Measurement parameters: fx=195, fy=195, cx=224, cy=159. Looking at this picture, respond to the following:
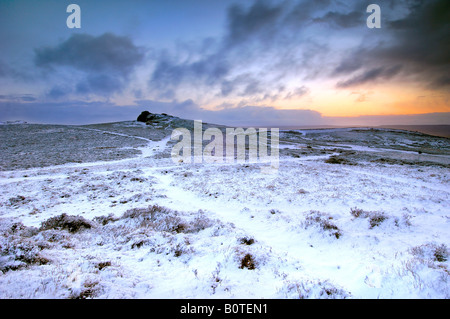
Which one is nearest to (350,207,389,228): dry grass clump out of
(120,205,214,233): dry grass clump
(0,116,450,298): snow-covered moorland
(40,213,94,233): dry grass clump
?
(0,116,450,298): snow-covered moorland

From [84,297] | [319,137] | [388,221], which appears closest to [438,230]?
[388,221]

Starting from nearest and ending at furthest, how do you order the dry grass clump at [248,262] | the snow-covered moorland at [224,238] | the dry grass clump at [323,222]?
1. the snow-covered moorland at [224,238]
2. the dry grass clump at [248,262]
3. the dry grass clump at [323,222]

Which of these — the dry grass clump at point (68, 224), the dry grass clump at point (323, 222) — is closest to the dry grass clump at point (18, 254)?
Result: the dry grass clump at point (68, 224)

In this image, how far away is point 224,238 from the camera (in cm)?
881

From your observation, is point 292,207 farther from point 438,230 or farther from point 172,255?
point 172,255

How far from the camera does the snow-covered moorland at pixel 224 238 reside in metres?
5.34

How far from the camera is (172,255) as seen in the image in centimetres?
731

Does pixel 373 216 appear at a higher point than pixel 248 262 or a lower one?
higher

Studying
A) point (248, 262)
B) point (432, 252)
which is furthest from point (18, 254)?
point (432, 252)

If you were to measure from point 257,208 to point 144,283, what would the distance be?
901 centimetres

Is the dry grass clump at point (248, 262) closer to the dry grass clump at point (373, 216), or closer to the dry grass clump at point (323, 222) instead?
the dry grass clump at point (323, 222)

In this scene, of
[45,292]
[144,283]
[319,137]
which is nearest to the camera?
[45,292]

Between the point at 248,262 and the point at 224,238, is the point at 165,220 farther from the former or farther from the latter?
the point at 248,262
